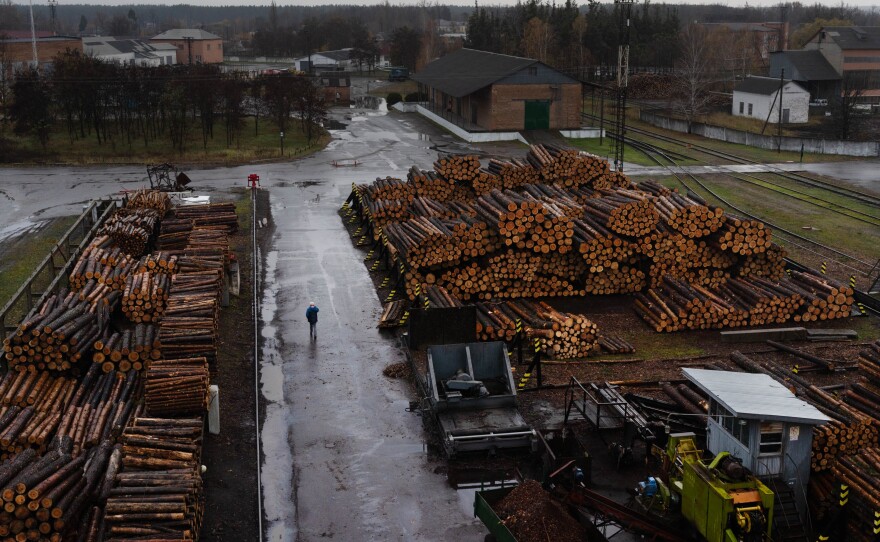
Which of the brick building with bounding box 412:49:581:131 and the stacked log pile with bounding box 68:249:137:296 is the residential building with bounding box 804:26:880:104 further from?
Result: the stacked log pile with bounding box 68:249:137:296

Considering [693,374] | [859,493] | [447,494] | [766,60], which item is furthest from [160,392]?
[766,60]

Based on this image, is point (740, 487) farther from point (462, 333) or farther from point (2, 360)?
point (2, 360)

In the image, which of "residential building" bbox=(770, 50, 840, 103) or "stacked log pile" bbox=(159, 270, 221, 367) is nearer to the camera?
"stacked log pile" bbox=(159, 270, 221, 367)

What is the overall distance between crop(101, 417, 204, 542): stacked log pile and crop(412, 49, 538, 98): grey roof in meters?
47.8

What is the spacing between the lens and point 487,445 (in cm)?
1766

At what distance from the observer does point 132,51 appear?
117500 mm

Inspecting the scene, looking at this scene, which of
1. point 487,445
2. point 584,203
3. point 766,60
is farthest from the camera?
point 766,60

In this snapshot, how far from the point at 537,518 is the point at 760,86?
6413 cm

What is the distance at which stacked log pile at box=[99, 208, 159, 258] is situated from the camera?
3039 centimetres

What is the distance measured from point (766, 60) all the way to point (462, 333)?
103m

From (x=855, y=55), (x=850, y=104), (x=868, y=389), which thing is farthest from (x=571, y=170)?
(x=855, y=55)

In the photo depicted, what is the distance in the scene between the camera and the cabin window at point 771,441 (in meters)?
13.9

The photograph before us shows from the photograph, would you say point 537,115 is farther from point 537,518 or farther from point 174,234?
point 537,518

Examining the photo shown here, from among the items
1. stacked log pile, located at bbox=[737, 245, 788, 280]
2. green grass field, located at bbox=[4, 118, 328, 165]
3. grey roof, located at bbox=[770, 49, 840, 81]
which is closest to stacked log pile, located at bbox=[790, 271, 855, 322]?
stacked log pile, located at bbox=[737, 245, 788, 280]
